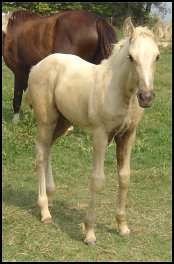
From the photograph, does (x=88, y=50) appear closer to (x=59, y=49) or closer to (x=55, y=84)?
(x=59, y=49)

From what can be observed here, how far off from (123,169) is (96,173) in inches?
12.5

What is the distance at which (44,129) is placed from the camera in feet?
13.6

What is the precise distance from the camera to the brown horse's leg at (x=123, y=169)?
3742mm

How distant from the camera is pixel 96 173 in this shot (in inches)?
142

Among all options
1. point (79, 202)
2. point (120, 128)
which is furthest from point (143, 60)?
point (79, 202)

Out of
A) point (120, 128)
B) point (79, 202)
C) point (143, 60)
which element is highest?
point (143, 60)

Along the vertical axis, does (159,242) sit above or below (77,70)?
below

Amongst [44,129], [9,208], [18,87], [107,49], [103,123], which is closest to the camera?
[103,123]

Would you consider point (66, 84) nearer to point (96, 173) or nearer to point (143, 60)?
point (96, 173)

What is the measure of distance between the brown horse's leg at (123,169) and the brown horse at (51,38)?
10.5 ft

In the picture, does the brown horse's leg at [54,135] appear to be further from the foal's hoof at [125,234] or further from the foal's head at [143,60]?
the foal's head at [143,60]

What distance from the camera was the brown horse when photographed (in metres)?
6.79

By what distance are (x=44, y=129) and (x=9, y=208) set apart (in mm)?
918

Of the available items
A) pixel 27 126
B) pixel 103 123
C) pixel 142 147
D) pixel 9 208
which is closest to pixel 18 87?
pixel 27 126
